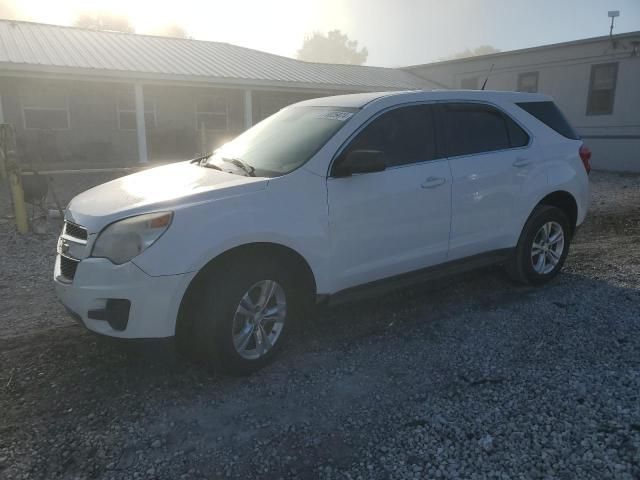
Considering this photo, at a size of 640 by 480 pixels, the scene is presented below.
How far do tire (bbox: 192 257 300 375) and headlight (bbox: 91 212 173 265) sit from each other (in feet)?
1.39

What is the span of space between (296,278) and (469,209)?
5.58 feet

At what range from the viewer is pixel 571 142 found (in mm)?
5121

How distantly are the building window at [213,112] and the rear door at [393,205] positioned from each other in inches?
607

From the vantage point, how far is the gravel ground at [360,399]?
8.44ft

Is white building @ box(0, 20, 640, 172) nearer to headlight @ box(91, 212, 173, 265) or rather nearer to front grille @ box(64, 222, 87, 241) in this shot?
front grille @ box(64, 222, 87, 241)

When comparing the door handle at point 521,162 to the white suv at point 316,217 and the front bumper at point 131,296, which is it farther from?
the front bumper at point 131,296

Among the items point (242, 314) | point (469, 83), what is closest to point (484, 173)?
point (242, 314)

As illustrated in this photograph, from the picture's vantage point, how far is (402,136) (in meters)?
4.09

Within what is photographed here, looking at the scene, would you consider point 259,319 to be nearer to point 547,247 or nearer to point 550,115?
point 547,247

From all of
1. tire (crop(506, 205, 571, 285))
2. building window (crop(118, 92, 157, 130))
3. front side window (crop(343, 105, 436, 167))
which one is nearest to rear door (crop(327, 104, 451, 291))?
front side window (crop(343, 105, 436, 167))

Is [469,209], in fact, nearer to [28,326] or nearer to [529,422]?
[529,422]

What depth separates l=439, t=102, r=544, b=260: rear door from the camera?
430 centimetres

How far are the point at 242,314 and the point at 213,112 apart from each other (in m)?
16.8

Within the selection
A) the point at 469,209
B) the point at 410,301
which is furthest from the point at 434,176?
the point at 410,301
